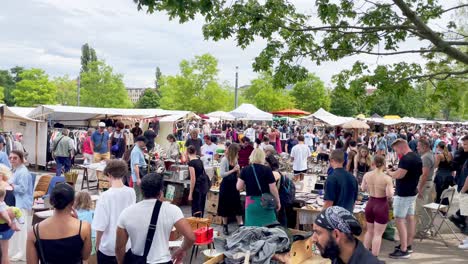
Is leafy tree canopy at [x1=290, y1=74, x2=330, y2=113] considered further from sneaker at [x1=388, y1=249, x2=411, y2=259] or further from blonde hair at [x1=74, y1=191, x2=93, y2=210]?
blonde hair at [x1=74, y1=191, x2=93, y2=210]

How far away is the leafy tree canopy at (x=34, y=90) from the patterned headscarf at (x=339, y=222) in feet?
193

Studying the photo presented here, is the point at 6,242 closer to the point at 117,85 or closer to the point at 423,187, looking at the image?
the point at 423,187

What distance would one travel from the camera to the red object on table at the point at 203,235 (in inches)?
230

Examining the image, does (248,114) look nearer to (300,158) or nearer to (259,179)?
(300,158)

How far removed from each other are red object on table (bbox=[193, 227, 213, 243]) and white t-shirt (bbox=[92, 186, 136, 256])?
1909mm

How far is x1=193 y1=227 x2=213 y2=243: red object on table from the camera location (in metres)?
5.84

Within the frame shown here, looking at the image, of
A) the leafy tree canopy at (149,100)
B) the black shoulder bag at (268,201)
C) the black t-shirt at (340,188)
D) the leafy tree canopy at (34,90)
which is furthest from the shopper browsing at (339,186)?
the leafy tree canopy at (149,100)

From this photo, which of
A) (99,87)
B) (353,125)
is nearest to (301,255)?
(353,125)

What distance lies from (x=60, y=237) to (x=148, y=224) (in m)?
0.65

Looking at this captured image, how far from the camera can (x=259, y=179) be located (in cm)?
564

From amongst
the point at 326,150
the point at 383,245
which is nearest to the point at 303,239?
the point at 383,245

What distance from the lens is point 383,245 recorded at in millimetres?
7508

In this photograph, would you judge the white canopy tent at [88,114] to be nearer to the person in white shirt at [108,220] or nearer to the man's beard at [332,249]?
the person in white shirt at [108,220]

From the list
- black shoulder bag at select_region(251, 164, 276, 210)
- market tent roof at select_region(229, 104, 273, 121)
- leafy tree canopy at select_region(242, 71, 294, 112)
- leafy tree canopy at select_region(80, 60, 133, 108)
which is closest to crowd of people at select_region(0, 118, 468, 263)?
black shoulder bag at select_region(251, 164, 276, 210)
